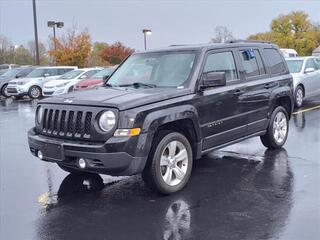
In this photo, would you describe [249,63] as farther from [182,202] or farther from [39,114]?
[39,114]

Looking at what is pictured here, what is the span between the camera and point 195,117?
5934 mm

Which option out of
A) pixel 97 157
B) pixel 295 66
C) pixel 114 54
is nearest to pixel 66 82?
pixel 295 66

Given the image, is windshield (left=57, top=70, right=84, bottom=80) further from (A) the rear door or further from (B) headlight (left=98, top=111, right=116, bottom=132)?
(B) headlight (left=98, top=111, right=116, bottom=132)

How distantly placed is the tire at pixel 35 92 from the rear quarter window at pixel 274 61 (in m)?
17.2

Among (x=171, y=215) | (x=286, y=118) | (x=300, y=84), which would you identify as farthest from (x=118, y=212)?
(x=300, y=84)

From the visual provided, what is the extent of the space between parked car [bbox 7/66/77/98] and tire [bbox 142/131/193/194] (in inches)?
727

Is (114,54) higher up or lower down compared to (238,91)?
higher up

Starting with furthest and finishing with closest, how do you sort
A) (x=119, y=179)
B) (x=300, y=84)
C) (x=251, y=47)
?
1. (x=300, y=84)
2. (x=251, y=47)
3. (x=119, y=179)

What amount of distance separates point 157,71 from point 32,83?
1795 centimetres

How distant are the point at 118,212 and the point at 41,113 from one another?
1.80 metres

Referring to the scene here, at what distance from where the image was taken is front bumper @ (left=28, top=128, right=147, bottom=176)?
5137mm

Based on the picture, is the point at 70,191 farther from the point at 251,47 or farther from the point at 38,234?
the point at 251,47

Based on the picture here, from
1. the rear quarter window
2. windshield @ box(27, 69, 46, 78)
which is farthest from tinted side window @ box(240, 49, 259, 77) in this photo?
windshield @ box(27, 69, 46, 78)

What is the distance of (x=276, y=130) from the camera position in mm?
8016
